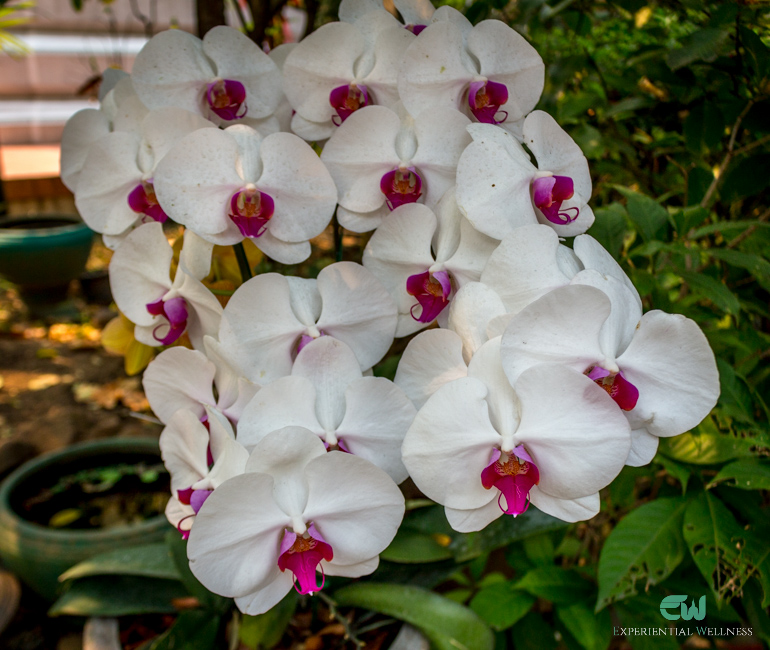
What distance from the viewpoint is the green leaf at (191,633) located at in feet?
2.32

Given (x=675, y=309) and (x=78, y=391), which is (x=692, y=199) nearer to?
(x=675, y=309)

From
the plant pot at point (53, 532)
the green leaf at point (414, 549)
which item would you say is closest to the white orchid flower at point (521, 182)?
the green leaf at point (414, 549)

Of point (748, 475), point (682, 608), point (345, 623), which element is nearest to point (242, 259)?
point (345, 623)

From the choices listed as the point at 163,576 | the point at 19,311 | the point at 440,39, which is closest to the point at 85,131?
the point at 440,39

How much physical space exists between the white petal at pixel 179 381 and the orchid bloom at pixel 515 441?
0.69 feet

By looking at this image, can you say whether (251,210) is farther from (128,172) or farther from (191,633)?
(191,633)

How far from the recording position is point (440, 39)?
19.3 inches

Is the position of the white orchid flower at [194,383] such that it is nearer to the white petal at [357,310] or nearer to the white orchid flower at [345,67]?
the white petal at [357,310]

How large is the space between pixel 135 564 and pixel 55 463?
52cm

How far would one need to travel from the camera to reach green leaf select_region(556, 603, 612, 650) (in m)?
0.72

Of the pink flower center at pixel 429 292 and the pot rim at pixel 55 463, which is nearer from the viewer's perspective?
the pink flower center at pixel 429 292

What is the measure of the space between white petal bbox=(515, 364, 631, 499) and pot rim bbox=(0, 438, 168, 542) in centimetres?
87

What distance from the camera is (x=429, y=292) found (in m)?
0.49

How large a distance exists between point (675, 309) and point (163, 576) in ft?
2.37
